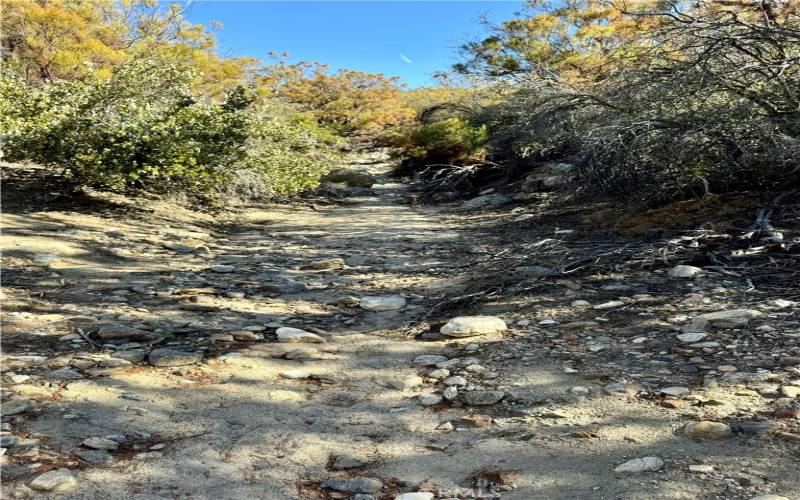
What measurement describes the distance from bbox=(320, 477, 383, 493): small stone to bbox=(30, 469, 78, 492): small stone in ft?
2.87

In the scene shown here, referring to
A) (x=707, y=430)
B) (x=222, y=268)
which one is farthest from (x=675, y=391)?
(x=222, y=268)

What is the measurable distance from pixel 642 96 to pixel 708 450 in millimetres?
4989

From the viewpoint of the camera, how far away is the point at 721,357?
2961 mm

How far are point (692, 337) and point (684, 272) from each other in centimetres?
130

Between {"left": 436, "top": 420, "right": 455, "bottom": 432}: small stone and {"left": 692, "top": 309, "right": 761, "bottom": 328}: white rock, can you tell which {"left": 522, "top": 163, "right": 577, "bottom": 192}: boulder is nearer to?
{"left": 692, "top": 309, "right": 761, "bottom": 328}: white rock

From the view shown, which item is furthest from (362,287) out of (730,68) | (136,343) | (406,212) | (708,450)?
(406,212)

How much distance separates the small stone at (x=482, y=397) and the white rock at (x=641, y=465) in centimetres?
77

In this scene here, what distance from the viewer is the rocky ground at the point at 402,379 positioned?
2.11 meters

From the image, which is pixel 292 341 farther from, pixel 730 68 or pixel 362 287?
pixel 730 68

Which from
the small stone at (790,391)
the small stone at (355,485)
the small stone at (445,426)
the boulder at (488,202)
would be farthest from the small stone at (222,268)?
the boulder at (488,202)

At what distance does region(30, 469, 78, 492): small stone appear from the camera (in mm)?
1987

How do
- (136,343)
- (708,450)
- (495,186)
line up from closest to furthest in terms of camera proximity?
(708,450), (136,343), (495,186)

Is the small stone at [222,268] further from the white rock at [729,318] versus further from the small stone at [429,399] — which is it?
the white rock at [729,318]

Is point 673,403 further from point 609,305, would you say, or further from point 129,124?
point 129,124
